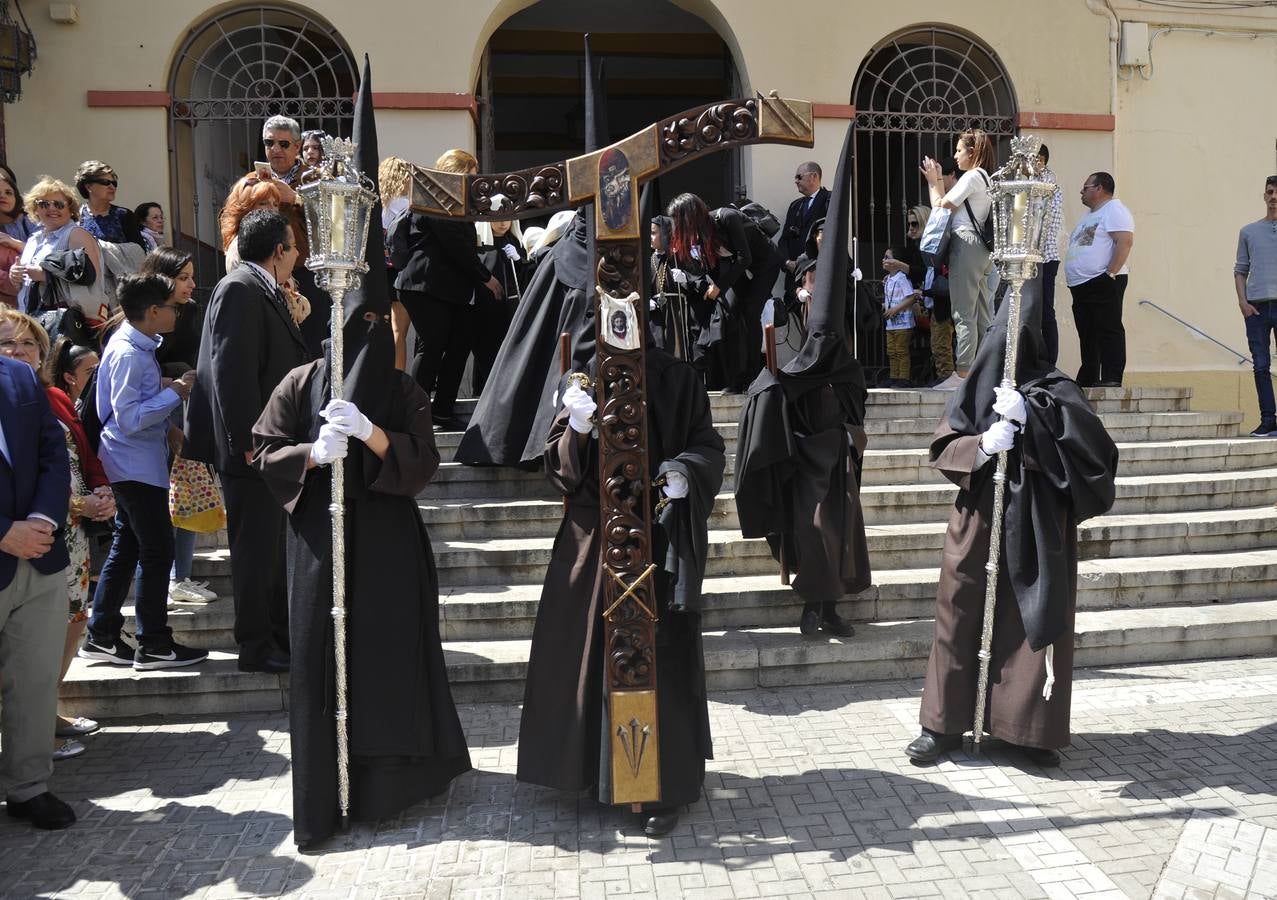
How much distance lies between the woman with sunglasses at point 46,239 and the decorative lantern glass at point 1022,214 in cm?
505

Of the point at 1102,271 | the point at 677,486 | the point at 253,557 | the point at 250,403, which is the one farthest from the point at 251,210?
the point at 1102,271

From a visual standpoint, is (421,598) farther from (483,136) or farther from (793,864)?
(483,136)

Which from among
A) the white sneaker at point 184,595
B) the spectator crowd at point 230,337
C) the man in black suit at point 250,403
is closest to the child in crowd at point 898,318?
the spectator crowd at point 230,337

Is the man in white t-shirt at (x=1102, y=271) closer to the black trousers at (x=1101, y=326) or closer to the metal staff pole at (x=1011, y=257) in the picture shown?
the black trousers at (x=1101, y=326)

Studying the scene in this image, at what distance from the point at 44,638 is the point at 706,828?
2.58 meters

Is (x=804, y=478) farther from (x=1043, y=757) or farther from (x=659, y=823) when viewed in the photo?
(x=659, y=823)

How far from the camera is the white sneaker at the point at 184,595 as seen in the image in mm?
5559

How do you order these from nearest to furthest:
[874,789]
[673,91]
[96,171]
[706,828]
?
[706,828] < [874,789] < [96,171] < [673,91]

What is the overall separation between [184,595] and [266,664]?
0.89 m

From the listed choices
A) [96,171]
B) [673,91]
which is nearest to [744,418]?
[96,171]

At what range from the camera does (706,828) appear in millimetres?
3844

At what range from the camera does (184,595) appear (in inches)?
219

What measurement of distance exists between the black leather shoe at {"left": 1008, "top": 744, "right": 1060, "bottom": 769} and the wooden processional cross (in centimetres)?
168

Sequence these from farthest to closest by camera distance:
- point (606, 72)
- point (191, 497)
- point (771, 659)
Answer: point (606, 72) → point (771, 659) → point (191, 497)
